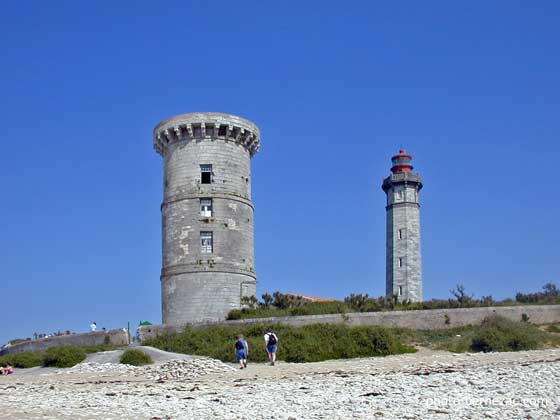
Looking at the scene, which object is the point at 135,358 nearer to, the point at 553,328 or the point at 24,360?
the point at 24,360

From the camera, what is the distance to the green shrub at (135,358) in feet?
86.7

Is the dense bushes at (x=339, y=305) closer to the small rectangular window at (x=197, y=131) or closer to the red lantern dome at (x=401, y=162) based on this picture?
the small rectangular window at (x=197, y=131)

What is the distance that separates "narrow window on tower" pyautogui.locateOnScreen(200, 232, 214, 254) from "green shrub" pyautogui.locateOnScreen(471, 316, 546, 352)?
12.4 metres

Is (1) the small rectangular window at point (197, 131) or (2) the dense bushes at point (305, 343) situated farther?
(1) the small rectangular window at point (197, 131)

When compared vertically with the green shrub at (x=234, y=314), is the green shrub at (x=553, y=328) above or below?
below

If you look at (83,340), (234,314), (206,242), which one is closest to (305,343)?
(234,314)

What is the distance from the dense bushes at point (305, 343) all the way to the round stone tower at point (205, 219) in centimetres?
468

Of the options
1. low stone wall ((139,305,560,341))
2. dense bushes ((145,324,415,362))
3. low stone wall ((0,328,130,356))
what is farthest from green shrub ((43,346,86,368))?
low stone wall ((139,305,560,341))

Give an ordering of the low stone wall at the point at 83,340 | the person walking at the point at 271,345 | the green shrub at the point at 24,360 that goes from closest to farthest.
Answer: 1. the person walking at the point at 271,345
2. the green shrub at the point at 24,360
3. the low stone wall at the point at 83,340

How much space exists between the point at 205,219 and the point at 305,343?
1048cm

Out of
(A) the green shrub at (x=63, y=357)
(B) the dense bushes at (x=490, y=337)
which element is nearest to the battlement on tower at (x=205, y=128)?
(A) the green shrub at (x=63, y=357)

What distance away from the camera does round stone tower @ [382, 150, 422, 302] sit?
49781 millimetres

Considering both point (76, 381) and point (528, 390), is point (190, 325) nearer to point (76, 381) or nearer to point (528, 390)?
point (76, 381)

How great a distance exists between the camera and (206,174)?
3650 centimetres
